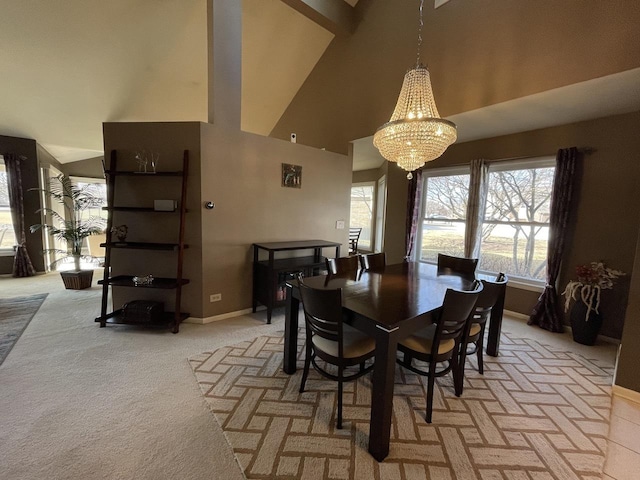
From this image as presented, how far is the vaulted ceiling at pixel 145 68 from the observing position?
2941mm

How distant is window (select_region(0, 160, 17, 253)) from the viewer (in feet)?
16.1

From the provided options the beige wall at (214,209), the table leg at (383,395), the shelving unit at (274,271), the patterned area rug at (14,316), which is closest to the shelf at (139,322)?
the beige wall at (214,209)

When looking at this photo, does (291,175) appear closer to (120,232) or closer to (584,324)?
(120,232)

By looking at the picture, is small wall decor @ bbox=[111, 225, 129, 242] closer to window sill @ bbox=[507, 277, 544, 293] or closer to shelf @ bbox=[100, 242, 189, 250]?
shelf @ bbox=[100, 242, 189, 250]

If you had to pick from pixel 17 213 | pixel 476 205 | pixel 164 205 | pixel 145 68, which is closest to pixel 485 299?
pixel 476 205

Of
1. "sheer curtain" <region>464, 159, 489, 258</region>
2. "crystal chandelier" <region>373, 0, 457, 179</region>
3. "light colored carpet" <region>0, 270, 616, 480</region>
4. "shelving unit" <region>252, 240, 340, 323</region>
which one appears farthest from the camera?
"sheer curtain" <region>464, 159, 489, 258</region>

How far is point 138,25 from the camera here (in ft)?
10.8

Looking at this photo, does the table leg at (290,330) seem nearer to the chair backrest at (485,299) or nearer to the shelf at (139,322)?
the chair backrest at (485,299)

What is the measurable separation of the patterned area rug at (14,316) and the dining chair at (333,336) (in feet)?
9.08

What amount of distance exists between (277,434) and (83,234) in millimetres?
4732

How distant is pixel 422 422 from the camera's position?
5.83ft

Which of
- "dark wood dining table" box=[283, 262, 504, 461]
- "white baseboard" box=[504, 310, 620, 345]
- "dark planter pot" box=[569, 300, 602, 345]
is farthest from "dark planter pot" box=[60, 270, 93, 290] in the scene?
"dark planter pot" box=[569, 300, 602, 345]

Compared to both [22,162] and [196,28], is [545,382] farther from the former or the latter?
[22,162]

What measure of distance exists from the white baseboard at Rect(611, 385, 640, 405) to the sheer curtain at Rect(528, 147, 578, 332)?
4.19 feet
